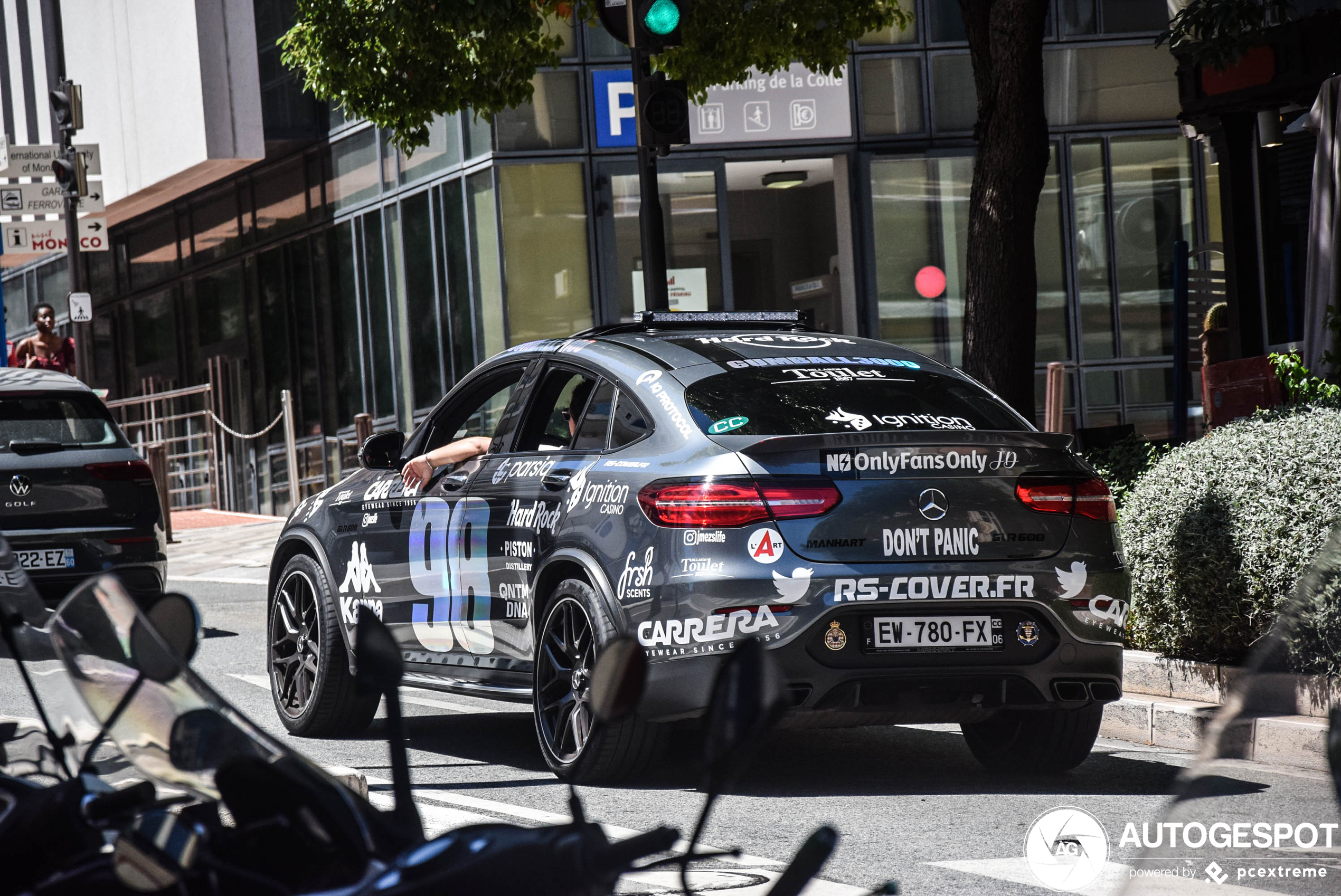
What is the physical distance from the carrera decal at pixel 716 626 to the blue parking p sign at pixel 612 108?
13.8 m

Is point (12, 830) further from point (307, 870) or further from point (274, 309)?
point (274, 309)

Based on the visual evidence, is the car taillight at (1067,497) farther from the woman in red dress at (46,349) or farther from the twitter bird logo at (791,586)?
the woman in red dress at (46,349)

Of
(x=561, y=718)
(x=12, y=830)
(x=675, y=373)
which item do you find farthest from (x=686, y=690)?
(x=12, y=830)

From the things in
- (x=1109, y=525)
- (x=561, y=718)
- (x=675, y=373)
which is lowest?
(x=561, y=718)

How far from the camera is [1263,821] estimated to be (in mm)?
1445

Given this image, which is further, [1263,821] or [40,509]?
[40,509]

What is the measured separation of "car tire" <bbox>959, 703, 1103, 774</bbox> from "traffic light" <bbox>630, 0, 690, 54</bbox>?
15.4 ft

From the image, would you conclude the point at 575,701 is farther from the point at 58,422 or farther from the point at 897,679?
the point at 58,422

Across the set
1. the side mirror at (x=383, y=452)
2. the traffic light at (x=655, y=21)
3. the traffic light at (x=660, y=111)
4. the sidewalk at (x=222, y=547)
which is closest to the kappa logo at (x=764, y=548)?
the side mirror at (x=383, y=452)

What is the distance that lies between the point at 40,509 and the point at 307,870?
9325mm

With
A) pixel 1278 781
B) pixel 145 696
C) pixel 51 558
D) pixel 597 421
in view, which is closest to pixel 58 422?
pixel 51 558

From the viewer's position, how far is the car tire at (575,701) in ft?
18.0

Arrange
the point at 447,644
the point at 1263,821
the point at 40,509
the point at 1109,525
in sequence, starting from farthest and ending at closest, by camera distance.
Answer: the point at 40,509, the point at 447,644, the point at 1109,525, the point at 1263,821

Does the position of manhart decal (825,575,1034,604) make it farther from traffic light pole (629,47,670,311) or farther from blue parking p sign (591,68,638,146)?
blue parking p sign (591,68,638,146)
